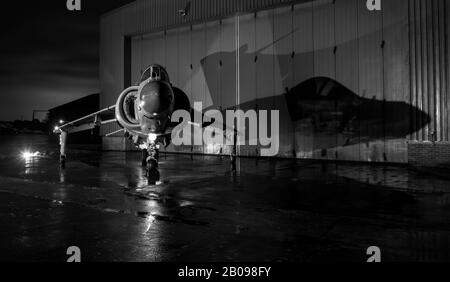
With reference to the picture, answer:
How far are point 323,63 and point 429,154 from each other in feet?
23.7

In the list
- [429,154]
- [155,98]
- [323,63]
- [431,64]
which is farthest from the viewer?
[323,63]

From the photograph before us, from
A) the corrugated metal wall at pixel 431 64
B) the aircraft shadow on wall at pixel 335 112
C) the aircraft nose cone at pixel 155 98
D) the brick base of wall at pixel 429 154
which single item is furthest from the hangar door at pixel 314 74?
the aircraft nose cone at pixel 155 98

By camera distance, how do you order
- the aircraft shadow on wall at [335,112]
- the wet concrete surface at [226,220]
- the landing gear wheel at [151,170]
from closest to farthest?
the wet concrete surface at [226,220] < the landing gear wheel at [151,170] < the aircraft shadow on wall at [335,112]

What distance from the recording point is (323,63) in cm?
1944

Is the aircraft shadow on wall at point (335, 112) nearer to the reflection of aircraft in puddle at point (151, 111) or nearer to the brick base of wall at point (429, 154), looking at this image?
the brick base of wall at point (429, 154)

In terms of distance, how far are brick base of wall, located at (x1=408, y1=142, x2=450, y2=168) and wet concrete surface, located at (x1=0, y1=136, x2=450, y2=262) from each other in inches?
176

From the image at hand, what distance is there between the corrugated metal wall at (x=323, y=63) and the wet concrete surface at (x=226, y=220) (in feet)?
21.6

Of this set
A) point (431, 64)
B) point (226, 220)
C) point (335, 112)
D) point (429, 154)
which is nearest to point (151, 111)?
point (226, 220)

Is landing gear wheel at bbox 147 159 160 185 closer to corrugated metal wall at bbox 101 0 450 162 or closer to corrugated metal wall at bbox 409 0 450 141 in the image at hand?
corrugated metal wall at bbox 101 0 450 162

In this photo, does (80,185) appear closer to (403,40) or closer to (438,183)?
(438,183)

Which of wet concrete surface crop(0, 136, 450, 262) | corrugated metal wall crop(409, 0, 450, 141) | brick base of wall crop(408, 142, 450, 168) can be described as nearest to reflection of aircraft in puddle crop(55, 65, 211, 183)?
wet concrete surface crop(0, 136, 450, 262)

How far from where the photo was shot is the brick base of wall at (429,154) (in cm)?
1479

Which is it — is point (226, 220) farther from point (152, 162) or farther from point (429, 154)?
point (429, 154)

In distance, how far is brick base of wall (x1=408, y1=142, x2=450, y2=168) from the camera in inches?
582
